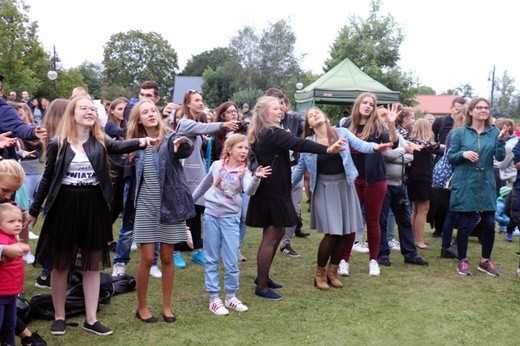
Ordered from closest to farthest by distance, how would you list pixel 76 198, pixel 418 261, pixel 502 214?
pixel 76 198 < pixel 418 261 < pixel 502 214

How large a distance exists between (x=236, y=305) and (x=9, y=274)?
203 centimetres

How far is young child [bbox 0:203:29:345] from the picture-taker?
137 inches

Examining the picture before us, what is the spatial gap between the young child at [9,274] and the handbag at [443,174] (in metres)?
5.30

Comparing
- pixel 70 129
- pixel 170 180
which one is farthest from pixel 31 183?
pixel 170 180

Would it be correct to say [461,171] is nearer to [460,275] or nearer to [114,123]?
[460,275]

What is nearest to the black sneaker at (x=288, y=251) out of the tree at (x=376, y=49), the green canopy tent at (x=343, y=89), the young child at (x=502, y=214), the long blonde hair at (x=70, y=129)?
the long blonde hair at (x=70, y=129)

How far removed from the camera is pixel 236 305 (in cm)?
482

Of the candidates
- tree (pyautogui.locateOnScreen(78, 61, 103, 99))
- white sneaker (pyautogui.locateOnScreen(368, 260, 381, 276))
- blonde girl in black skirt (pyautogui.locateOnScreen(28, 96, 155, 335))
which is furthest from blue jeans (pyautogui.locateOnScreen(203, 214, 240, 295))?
tree (pyautogui.locateOnScreen(78, 61, 103, 99))

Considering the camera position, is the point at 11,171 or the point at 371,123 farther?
the point at 371,123

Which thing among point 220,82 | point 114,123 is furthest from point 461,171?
point 220,82

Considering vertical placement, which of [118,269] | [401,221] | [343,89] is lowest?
[118,269]

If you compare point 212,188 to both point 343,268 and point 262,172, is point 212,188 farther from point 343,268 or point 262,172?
point 343,268

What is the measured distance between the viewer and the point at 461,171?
620 centimetres

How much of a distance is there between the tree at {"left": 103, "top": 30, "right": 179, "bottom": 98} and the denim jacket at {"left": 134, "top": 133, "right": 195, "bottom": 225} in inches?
2823
